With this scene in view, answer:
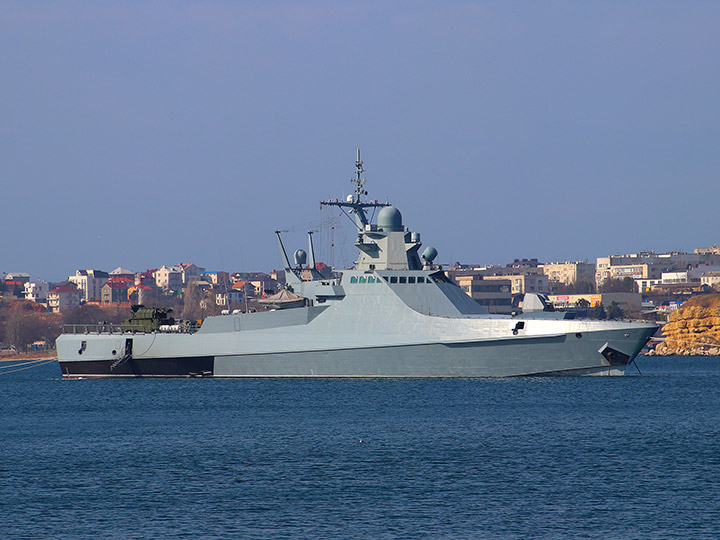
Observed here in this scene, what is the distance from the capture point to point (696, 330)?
92875mm

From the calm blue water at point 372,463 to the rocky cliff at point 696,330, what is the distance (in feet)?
174

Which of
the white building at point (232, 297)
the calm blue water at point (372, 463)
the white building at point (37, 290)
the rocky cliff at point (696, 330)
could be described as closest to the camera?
the calm blue water at point (372, 463)

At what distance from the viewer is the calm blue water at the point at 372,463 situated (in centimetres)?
1930

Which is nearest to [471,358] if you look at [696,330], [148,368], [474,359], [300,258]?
[474,359]

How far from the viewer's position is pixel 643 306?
137125 mm

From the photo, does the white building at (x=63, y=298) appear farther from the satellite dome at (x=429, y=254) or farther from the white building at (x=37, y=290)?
the satellite dome at (x=429, y=254)

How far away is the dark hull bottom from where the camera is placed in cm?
4701

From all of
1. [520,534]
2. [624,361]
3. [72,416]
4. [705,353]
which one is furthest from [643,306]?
[520,534]

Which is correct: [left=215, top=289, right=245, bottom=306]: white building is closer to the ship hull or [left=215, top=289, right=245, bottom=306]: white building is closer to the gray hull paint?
the ship hull

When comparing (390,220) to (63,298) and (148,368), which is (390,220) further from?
(63,298)

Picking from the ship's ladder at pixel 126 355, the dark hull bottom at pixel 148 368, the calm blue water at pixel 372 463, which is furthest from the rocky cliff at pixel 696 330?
the ship's ladder at pixel 126 355

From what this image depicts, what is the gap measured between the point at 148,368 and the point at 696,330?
59421 mm

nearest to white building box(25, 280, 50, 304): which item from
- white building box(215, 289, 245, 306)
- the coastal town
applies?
the coastal town

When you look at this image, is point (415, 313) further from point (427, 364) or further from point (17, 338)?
point (17, 338)
